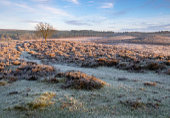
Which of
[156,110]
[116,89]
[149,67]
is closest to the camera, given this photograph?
[156,110]

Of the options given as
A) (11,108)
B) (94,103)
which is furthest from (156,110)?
(11,108)

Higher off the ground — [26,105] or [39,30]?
[39,30]

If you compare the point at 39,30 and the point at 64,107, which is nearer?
the point at 64,107

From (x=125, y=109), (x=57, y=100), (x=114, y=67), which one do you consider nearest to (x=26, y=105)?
(x=57, y=100)

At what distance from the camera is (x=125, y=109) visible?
4445 millimetres

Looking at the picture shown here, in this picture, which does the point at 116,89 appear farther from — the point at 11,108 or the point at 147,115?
the point at 11,108

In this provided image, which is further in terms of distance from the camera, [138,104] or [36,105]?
[138,104]

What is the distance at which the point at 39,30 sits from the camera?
136 feet

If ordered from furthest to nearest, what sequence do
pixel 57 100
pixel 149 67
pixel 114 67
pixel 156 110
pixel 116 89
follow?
1. pixel 114 67
2. pixel 149 67
3. pixel 116 89
4. pixel 57 100
5. pixel 156 110

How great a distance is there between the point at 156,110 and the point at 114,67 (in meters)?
8.97

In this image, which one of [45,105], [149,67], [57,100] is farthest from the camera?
[149,67]

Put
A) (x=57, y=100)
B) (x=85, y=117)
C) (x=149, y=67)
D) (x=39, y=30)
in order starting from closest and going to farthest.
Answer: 1. (x=85, y=117)
2. (x=57, y=100)
3. (x=149, y=67)
4. (x=39, y=30)

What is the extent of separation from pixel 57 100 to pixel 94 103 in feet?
4.15

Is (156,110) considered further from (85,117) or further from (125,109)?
(85,117)
